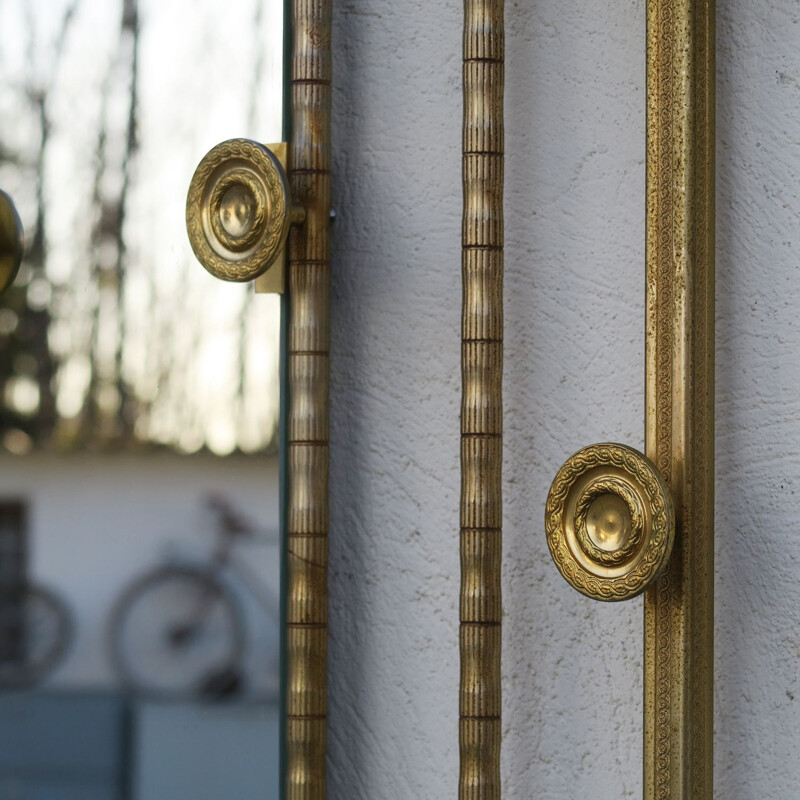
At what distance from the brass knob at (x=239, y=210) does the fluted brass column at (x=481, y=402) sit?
116 millimetres

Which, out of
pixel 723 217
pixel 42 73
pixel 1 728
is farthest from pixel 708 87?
pixel 1 728

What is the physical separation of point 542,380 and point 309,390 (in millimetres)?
150

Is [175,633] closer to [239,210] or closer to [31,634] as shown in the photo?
[31,634]

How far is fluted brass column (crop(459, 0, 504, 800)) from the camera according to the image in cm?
68

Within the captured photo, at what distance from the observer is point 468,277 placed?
0.70 meters

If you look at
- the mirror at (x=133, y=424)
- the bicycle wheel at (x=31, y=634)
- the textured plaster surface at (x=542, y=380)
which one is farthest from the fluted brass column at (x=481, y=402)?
the bicycle wheel at (x=31, y=634)

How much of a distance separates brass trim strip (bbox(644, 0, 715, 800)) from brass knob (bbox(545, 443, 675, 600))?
0.03 m

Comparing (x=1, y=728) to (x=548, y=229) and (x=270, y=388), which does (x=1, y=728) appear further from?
A: (x=548, y=229)

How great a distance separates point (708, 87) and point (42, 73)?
1.56 feet

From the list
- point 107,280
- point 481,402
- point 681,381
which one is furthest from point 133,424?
point 681,381

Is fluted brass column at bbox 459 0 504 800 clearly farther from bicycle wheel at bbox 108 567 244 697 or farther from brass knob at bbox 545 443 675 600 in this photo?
bicycle wheel at bbox 108 567 244 697

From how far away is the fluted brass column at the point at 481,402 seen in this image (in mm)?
682

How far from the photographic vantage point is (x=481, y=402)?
692mm

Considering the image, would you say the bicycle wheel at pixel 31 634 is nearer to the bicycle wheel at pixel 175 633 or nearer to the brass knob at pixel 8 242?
the bicycle wheel at pixel 175 633
